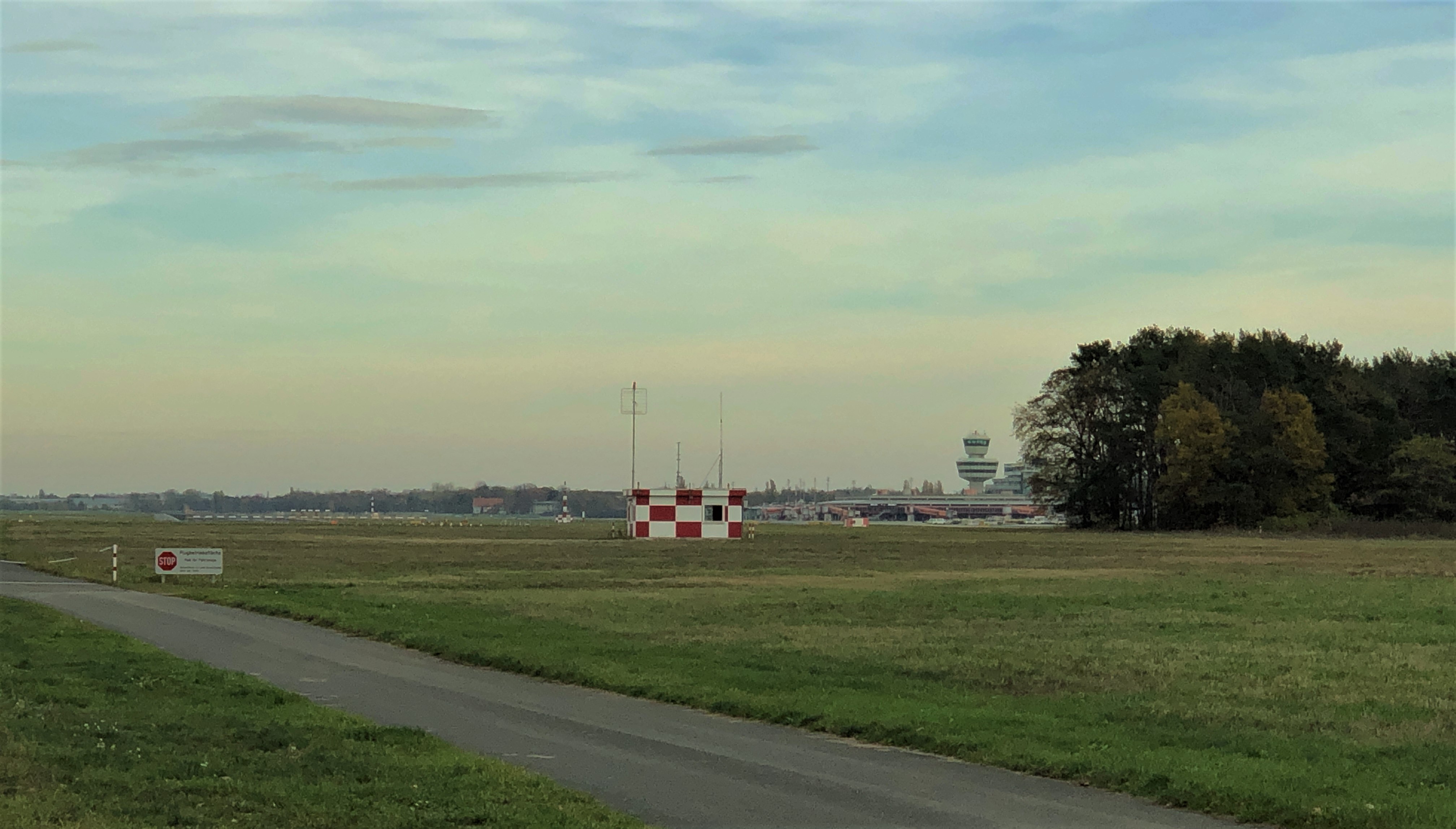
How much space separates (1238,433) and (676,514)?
47.5 metres

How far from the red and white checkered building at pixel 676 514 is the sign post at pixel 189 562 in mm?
46832

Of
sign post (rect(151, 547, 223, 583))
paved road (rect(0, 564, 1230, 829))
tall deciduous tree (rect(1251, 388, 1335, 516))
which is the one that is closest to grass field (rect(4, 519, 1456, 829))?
paved road (rect(0, 564, 1230, 829))

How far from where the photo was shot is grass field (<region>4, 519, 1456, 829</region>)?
13.7 meters

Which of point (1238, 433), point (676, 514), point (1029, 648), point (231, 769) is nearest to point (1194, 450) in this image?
point (1238, 433)

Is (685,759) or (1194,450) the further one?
(1194,450)

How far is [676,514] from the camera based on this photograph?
9206 centimetres

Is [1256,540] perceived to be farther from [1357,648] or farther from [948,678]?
[948,678]

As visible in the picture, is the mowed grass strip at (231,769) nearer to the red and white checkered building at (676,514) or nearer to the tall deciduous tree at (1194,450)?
the red and white checkered building at (676,514)

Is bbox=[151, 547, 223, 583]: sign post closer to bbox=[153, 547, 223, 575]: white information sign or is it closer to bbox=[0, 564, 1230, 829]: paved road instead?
bbox=[153, 547, 223, 575]: white information sign

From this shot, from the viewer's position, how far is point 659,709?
17.8m

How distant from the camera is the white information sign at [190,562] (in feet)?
147

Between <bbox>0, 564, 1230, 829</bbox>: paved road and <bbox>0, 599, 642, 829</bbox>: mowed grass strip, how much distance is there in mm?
716

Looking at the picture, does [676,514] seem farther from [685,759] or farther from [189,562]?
[685,759]

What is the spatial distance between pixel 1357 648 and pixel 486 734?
15509mm
